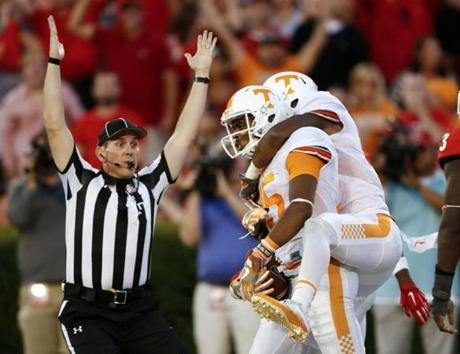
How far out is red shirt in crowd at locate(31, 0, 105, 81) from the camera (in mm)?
12500

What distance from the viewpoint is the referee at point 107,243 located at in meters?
7.24

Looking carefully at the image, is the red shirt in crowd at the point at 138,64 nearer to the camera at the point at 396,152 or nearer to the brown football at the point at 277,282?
the camera at the point at 396,152

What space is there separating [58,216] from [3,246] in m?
1.16

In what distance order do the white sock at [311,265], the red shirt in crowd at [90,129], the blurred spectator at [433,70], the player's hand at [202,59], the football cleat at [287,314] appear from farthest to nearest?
1. the blurred spectator at [433,70]
2. the red shirt in crowd at [90,129]
3. the player's hand at [202,59]
4. the white sock at [311,265]
5. the football cleat at [287,314]

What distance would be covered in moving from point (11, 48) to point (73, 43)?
0.54m

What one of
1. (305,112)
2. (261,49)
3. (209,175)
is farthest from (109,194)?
(261,49)

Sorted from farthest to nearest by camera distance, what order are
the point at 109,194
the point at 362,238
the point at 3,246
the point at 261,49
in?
the point at 261,49
the point at 3,246
the point at 109,194
the point at 362,238

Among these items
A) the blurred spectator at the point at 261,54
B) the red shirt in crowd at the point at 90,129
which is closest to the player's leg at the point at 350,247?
the red shirt in crowd at the point at 90,129

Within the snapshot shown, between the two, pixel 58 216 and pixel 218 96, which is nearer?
pixel 58 216

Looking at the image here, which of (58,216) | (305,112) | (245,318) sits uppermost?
(305,112)

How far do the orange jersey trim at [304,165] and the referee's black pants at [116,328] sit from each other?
1.20 m

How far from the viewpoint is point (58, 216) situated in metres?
9.91

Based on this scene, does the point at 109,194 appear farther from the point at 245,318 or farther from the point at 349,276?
the point at 245,318

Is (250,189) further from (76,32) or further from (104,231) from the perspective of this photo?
(76,32)
